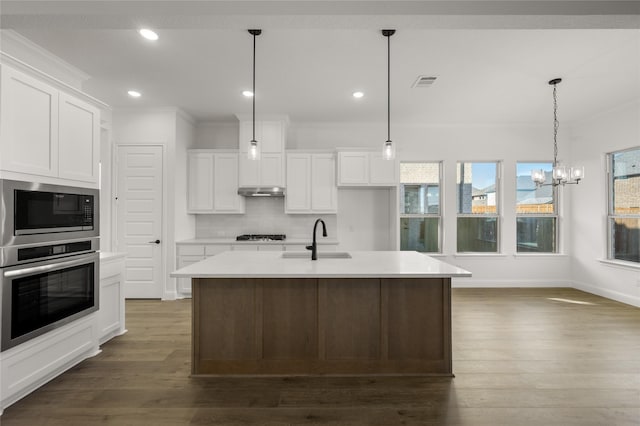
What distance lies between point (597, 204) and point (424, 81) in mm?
3737

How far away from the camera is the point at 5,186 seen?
2.17 m

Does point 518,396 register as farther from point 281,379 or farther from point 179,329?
point 179,329

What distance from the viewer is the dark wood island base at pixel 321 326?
2.63 m

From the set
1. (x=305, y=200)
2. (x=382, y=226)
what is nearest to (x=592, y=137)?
(x=382, y=226)

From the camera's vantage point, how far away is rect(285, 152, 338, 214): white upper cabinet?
549 cm

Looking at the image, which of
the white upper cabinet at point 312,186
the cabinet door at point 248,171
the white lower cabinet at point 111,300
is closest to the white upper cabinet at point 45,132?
the white lower cabinet at point 111,300

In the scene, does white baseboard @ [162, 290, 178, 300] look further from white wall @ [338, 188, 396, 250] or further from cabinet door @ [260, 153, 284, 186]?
white wall @ [338, 188, 396, 250]

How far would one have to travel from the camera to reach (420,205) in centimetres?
608

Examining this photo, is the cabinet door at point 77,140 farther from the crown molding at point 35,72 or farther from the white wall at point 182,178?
the white wall at point 182,178

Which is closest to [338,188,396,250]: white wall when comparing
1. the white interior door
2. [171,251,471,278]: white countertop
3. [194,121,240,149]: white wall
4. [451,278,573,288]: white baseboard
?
[451,278,573,288]: white baseboard

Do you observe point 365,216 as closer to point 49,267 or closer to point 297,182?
point 297,182

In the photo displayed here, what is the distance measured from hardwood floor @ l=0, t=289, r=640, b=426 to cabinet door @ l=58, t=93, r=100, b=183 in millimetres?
1627

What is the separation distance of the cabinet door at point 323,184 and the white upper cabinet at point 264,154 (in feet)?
1.96

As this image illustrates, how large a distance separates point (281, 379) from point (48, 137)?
8.24 ft
